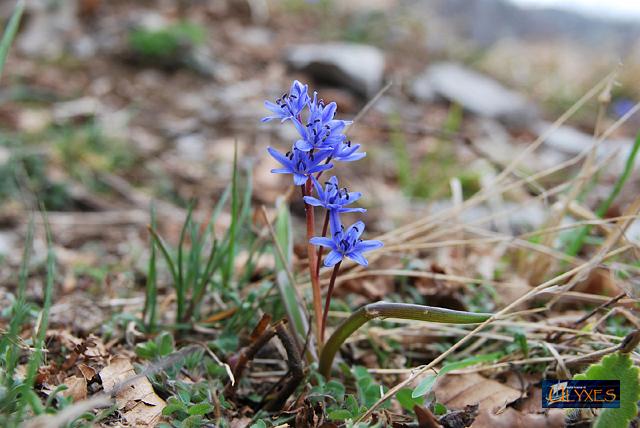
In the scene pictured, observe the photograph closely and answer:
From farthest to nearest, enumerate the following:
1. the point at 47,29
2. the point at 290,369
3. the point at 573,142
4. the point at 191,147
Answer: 1. the point at 573,142
2. the point at 47,29
3. the point at 191,147
4. the point at 290,369

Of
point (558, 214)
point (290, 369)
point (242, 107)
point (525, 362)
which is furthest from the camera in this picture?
point (242, 107)

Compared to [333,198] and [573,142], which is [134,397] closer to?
[333,198]

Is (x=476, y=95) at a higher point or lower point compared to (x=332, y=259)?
higher

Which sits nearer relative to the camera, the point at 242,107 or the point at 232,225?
the point at 232,225

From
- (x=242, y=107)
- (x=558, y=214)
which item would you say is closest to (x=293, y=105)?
(x=558, y=214)

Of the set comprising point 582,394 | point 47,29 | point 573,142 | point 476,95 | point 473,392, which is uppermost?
point 47,29

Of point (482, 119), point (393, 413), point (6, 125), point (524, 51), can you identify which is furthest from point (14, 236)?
point (524, 51)

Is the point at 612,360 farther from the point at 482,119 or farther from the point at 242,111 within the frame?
the point at 482,119
